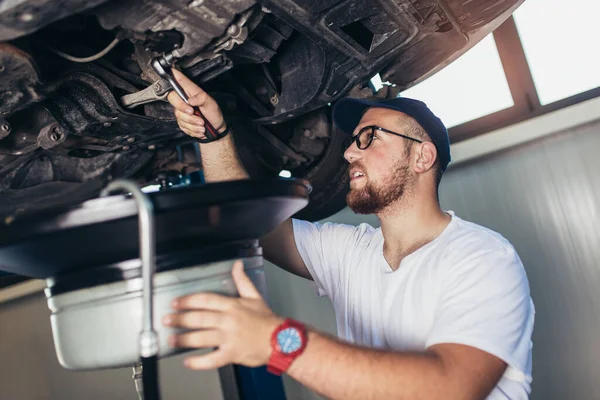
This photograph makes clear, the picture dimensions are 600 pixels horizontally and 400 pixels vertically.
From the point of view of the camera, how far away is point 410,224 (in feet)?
3.93

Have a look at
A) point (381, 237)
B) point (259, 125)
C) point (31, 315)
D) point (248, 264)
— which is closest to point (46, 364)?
point (31, 315)

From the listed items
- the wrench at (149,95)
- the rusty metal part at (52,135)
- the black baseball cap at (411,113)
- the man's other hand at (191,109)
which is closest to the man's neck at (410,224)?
the black baseball cap at (411,113)

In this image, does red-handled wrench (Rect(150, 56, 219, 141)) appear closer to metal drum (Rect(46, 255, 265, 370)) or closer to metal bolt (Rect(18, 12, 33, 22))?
metal bolt (Rect(18, 12, 33, 22))

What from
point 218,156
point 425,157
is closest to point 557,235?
point 425,157

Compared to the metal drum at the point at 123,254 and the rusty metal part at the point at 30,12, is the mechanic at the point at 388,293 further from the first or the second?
the rusty metal part at the point at 30,12

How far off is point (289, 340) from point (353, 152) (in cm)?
75

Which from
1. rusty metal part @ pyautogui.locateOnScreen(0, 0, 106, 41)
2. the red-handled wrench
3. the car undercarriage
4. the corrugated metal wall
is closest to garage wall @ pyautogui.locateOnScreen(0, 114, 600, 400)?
the corrugated metal wall

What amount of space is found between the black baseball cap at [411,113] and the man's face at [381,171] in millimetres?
30

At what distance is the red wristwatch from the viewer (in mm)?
622

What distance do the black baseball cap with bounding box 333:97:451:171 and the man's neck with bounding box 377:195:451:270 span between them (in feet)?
0.55

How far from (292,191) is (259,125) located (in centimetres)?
78

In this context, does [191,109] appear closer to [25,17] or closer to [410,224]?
[25,17]

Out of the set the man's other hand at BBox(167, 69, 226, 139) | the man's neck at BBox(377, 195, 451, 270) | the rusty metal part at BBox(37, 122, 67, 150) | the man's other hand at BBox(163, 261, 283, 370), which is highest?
the rusty metal part at BBox(37, 122, 67, 150)

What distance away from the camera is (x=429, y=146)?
4.10ft
